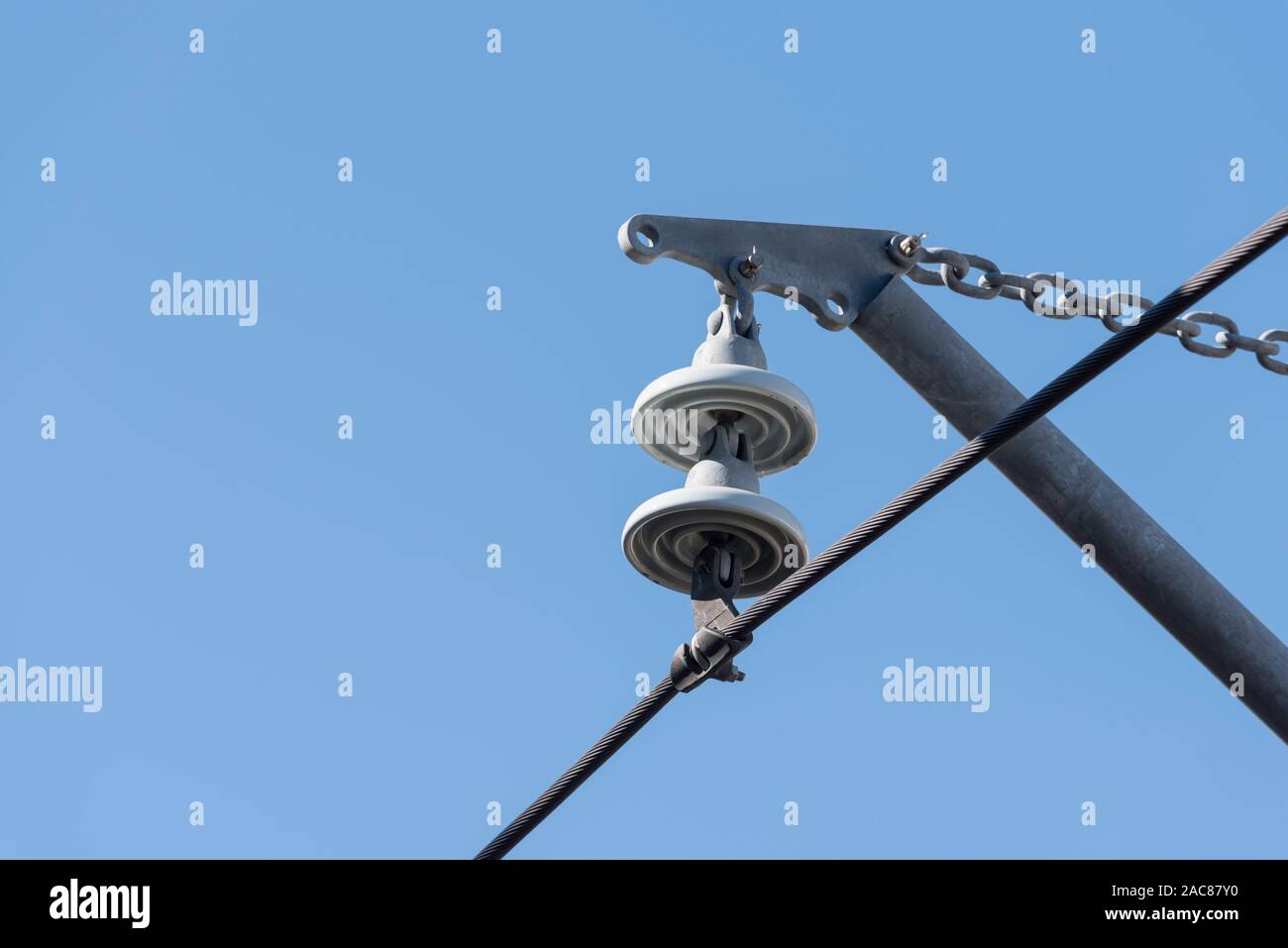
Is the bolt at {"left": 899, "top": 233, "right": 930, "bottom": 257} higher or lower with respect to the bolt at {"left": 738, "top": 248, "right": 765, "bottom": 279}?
higher

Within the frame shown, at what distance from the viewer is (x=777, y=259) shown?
7.34m

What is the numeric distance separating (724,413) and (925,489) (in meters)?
1.13

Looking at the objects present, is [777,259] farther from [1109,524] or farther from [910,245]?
[1109,524]

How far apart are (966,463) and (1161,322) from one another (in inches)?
26.0

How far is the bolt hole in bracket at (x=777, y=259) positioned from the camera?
7234mm

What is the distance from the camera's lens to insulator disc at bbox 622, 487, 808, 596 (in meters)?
6.83

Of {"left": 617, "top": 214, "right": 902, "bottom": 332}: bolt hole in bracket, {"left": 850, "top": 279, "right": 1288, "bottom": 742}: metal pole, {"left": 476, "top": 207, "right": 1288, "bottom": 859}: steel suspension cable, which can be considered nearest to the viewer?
{"left": 476, "top": 207, "right": 1288, "bottom": 859}: steel suspension cable

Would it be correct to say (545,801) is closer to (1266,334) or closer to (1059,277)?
(1059,277)

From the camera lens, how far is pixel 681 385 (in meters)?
6.98

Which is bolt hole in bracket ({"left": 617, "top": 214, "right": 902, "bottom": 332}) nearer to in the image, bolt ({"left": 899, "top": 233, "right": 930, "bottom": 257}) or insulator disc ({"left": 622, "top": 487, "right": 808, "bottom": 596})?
bolt ({"left": 899, "top": 233, "right": 930, "bottom": 257})

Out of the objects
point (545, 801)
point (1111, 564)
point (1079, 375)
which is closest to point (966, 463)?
point (1079, 375)

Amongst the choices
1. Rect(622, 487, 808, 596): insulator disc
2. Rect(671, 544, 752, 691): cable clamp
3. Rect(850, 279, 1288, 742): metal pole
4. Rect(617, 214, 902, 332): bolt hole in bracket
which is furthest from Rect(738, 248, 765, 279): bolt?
Rect(671, 544, 752, 691): cable clamp

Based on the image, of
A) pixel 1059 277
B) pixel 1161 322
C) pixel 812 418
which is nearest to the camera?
pixel 1161 322

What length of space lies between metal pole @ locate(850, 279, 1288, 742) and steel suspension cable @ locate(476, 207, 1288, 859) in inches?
24.1
